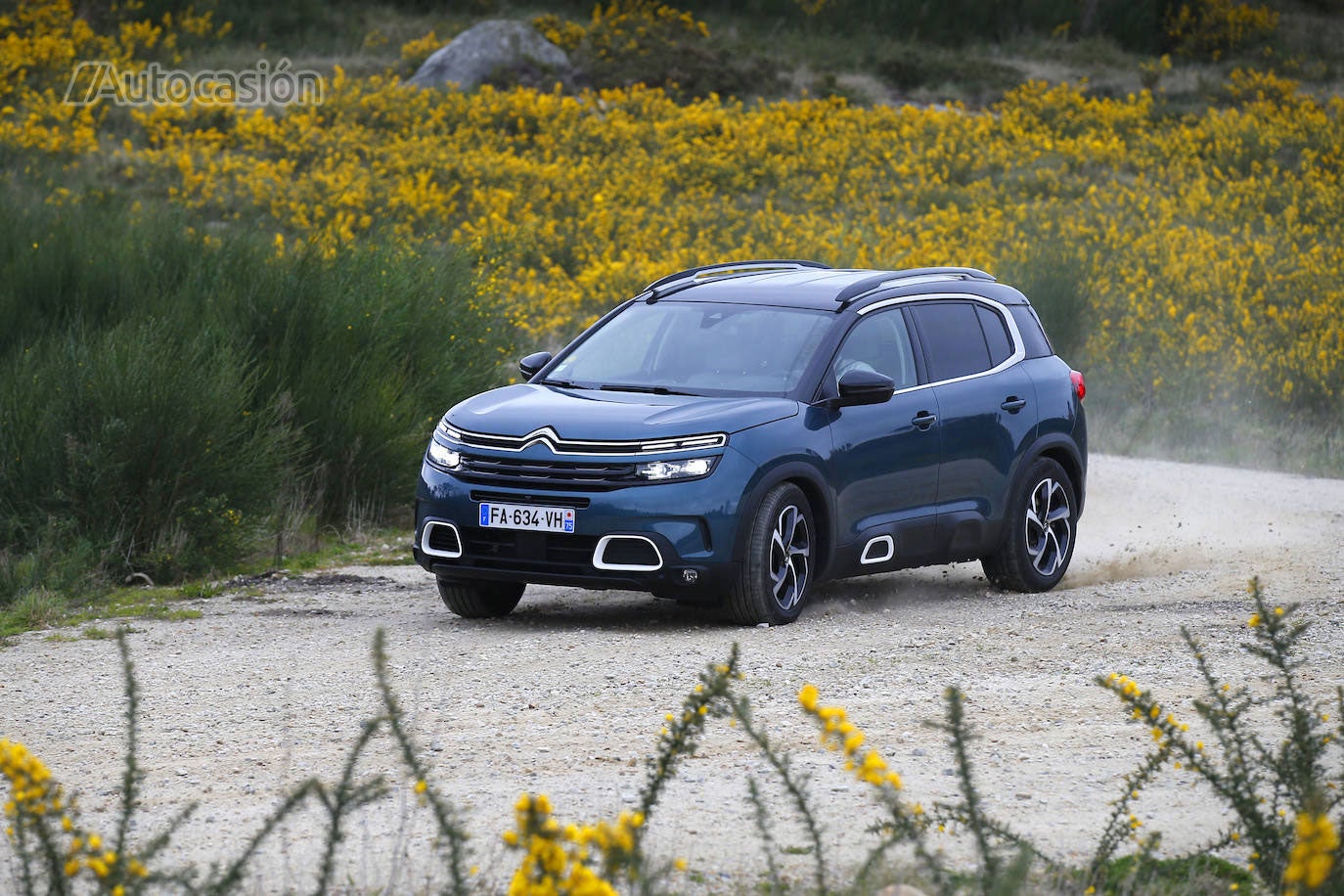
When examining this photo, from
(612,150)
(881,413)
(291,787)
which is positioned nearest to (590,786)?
→ (291,787)

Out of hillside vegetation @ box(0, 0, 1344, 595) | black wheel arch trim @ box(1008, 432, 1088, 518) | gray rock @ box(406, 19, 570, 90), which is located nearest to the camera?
black wheel arch trim @ box(1008, 432, 1088, 518)

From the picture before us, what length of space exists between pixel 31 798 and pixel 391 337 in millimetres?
10876

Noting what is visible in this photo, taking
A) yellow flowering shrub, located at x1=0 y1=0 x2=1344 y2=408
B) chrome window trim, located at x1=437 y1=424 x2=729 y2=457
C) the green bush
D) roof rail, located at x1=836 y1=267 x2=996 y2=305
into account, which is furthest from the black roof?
yellow flowering shrub, located at x1=0 y1=0 x2=1344 y2=408

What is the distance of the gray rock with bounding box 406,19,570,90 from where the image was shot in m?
40.5

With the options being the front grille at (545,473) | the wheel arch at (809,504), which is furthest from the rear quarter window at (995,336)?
the front grille at (545,473)

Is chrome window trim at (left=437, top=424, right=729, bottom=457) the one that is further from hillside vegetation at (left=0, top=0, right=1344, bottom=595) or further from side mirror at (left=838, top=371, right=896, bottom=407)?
hillside vegetation at (left=0, top=0, right=1344, bottom=595)

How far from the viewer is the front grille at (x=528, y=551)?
8930mm

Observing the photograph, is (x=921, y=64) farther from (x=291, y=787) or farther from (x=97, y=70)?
(x=291, y=787)

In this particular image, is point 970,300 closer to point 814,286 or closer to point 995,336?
point 995,336

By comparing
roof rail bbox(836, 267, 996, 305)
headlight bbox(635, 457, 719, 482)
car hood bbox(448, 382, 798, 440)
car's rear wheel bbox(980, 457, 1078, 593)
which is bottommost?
car's rear wheel bbox(980, 457, 1078, 593)

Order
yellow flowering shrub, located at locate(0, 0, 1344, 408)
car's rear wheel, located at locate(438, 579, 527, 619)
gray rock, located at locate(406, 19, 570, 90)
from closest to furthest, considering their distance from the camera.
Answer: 1. car's rear wheel, located at locate(438, 579, 527, 619)
2. yellow flowering shrub, located at locate(0, 0, 1344, 408)
3. gray rock, located at locate(406, 19, 570, 90)

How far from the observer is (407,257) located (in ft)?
53.8

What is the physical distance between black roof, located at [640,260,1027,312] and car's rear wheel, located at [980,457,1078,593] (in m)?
1.10

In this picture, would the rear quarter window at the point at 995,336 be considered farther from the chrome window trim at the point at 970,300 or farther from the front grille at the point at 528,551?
the front grille at the point at 528,551
